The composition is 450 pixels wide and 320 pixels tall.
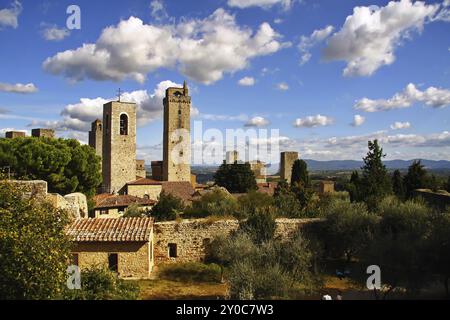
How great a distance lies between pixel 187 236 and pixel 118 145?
30461mm

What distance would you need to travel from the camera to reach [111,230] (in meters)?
14.8

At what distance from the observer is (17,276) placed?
7969 millimetres

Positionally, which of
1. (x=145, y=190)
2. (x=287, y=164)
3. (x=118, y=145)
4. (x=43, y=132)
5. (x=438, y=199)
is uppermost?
(x=43, y=132)

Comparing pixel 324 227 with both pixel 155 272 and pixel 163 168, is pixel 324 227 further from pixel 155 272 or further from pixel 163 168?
pixel 163 168

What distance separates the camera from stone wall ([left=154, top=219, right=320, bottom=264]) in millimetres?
16797

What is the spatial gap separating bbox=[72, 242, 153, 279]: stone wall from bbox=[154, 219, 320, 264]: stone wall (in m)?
2.21

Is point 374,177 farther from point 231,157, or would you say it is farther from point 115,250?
point 231,157

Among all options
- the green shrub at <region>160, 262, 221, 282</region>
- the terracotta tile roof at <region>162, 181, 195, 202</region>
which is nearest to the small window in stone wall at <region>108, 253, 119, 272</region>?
Answer: the green shrub at <region>160, 262, 221, 282</region>

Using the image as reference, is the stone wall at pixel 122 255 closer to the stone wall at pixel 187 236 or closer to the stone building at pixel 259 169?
the stone wall at pixel 187 236

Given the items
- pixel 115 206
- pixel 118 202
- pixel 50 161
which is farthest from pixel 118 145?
pixel 50 161

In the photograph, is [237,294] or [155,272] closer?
[237,294]

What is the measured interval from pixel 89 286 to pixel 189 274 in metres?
6.78
